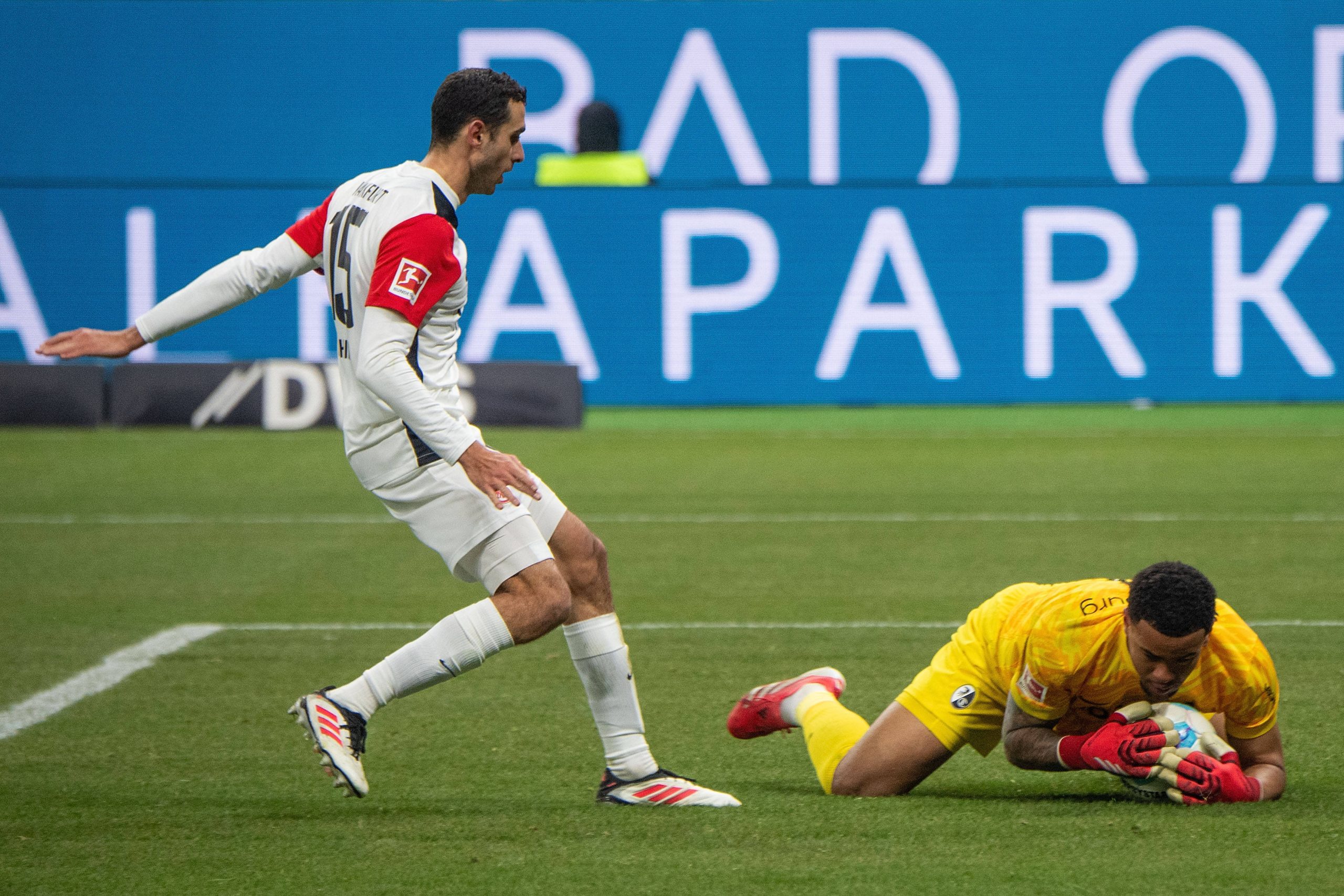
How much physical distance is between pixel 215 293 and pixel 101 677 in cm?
216

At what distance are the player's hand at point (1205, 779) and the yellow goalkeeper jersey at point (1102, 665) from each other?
0.12 meters

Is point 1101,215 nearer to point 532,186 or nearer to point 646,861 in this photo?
point 532,186

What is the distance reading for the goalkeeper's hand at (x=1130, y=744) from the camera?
412 cm

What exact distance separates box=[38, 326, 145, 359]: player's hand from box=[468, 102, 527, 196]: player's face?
97 cm

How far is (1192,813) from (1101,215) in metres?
10.9

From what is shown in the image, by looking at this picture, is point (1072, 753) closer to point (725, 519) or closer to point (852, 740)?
point (852, 740)

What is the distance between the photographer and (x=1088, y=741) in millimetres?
4195

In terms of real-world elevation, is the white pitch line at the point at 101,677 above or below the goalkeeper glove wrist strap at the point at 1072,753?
below

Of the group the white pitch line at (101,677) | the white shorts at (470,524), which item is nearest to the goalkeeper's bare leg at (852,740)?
the white shorts at (470,524)

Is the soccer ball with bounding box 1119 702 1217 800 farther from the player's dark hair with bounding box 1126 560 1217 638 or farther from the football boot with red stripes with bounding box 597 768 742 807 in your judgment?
the football boot with red stripes with bounding box 597 768 742 807

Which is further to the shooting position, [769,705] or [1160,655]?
[769,705]

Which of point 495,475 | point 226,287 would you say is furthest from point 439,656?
point 226,287

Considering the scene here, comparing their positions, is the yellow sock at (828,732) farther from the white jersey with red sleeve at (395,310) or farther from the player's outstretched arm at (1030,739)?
the white jersey with red sleeve at (395,310)

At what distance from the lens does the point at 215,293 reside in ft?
14.7
